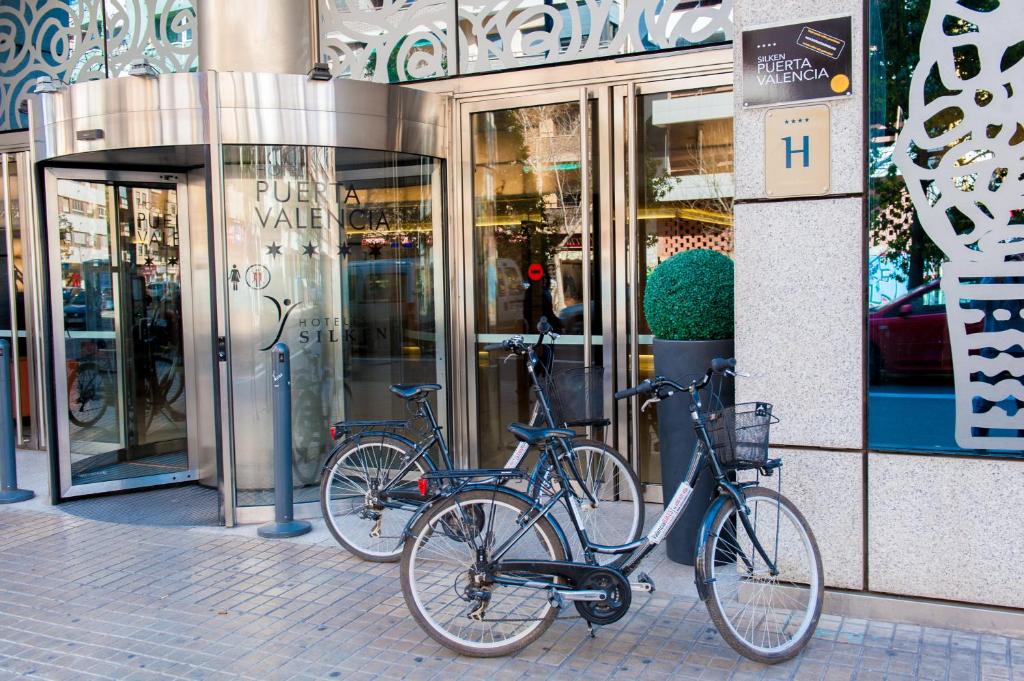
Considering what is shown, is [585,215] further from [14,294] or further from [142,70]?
[14,294]

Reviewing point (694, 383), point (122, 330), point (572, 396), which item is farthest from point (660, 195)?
point (122, 330)

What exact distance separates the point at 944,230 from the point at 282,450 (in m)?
3.86

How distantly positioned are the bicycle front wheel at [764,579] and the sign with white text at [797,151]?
1382 mm

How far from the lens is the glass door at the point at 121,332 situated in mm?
6961

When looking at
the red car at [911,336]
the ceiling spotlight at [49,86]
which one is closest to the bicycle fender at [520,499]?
the red car at [911,336]

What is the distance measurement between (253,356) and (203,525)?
1.15 meters

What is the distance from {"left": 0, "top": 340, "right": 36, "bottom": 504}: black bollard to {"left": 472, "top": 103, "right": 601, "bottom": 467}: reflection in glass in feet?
10.9

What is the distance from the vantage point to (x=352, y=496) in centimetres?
545

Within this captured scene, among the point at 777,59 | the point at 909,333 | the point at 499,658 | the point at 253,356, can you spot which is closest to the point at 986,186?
the point at 909,333

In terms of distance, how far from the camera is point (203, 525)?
6223 millimetres

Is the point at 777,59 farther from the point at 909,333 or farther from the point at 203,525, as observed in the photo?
the point at 203,525

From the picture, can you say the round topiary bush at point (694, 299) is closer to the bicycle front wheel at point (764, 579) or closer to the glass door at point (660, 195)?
the bicycle front wheel at point (764, 579)

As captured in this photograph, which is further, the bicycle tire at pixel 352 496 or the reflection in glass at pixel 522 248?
the reflection in glass at pixel 522 248

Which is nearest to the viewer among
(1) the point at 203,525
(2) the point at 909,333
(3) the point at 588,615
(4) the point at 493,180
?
(3) the point at 588,615
